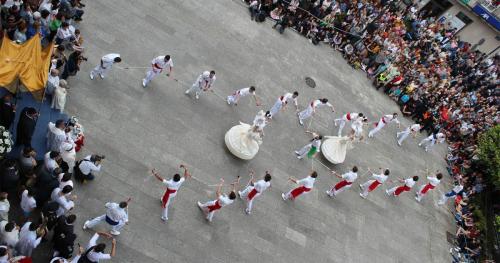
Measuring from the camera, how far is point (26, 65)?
39.0 feet

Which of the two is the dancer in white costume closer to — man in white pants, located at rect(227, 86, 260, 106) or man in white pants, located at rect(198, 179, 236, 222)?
man in white pants, located at rect(227, 86, 260, 106)

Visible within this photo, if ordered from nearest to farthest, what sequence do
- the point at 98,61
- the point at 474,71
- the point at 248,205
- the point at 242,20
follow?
the point at 248,205 < the point at 98,61 < the point at 242,20 < the point at 474,71

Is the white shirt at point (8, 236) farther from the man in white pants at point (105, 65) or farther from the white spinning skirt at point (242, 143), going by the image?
the white spinning skirt at point (242, 143)

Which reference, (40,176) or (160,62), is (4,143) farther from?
(160,62)

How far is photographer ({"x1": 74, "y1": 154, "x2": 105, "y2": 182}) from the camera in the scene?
12.0m

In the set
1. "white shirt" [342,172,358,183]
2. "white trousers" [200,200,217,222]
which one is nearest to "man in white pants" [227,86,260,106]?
"white shirt" [342,172,358,183]

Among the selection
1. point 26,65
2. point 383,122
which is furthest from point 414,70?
point 26,65

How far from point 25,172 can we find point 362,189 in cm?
1328

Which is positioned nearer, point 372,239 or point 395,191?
point 372,239

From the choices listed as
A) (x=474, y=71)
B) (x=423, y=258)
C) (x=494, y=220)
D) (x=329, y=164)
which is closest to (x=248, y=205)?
(x=329, y=164)

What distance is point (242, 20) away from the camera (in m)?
22.2

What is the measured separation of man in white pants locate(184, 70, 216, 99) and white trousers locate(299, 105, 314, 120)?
4.51m

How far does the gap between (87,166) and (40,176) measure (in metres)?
1.38

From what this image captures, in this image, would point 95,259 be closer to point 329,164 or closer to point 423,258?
point 329,164
